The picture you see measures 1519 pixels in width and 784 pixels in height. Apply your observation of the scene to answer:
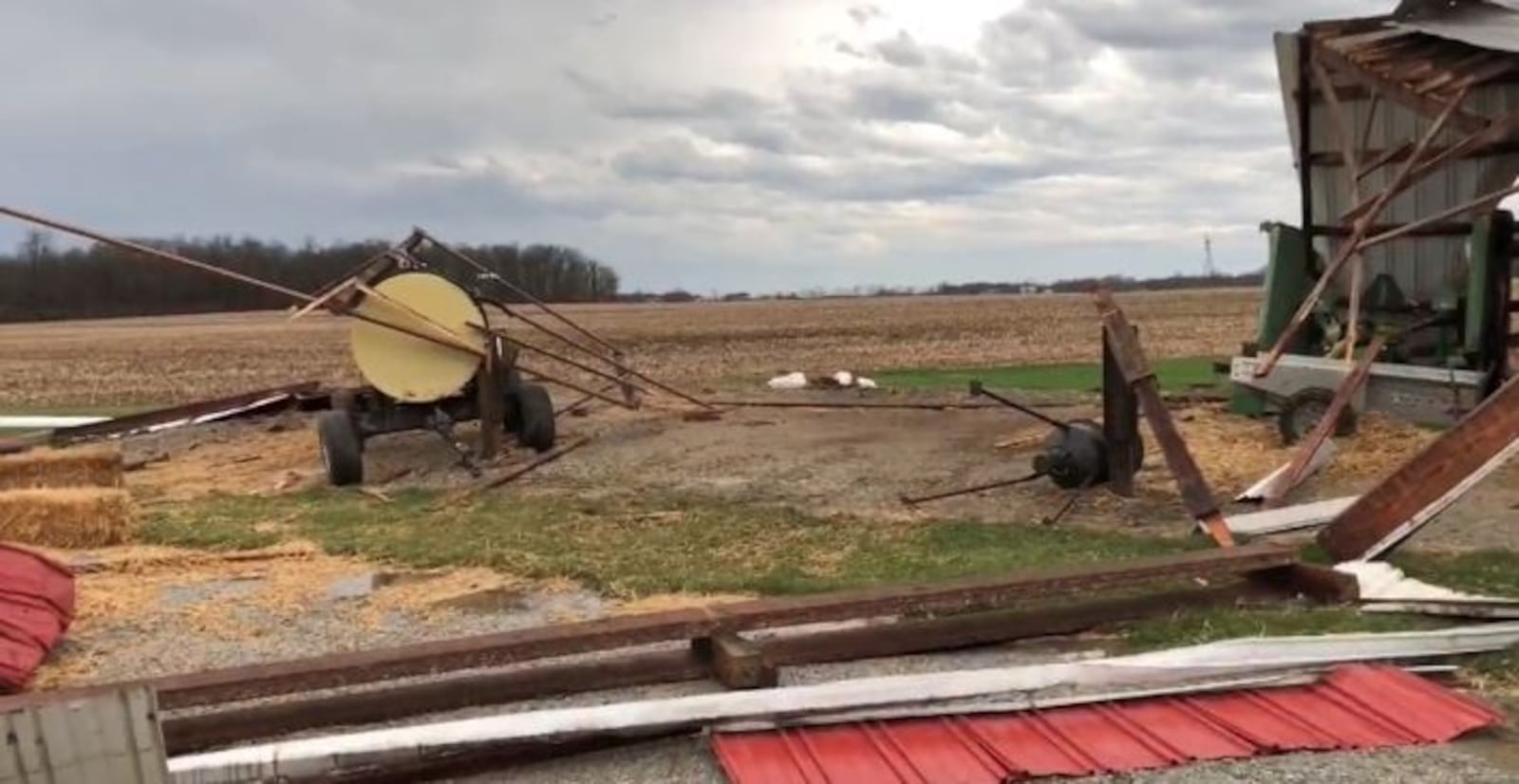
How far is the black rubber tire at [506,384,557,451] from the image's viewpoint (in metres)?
15.8

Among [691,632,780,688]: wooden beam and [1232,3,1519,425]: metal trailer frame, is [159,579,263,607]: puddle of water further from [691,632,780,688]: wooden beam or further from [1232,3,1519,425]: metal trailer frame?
[1232,3,1519,425]: metal trailer frame

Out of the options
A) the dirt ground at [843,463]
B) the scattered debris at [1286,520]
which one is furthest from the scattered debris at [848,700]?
the dirt ground at [843,463]

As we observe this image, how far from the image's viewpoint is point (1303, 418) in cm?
1348

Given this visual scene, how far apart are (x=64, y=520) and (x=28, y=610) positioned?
13.1 ft

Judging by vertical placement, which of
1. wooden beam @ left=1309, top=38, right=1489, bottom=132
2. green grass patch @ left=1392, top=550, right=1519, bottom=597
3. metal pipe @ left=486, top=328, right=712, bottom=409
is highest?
wooden beam @ left=1309, top=38, right=1489, bottom=132

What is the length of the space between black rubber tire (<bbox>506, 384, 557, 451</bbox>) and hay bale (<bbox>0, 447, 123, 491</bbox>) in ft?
14.0

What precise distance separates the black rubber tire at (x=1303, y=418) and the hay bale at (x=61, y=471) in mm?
11258

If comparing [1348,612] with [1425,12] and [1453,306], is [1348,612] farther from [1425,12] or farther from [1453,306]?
[1425,12]

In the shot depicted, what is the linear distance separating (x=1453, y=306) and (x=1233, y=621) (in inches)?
316

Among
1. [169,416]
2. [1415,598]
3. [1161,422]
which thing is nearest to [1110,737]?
[1415,598]

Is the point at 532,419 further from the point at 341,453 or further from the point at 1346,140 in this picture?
the point at 1346,140

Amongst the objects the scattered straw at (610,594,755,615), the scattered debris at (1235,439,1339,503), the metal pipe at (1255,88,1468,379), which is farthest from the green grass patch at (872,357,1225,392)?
the scattered straw at (610,594,755,615)

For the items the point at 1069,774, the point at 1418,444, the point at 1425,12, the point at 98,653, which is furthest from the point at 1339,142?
the point at 98,653

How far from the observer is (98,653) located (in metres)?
7.73
